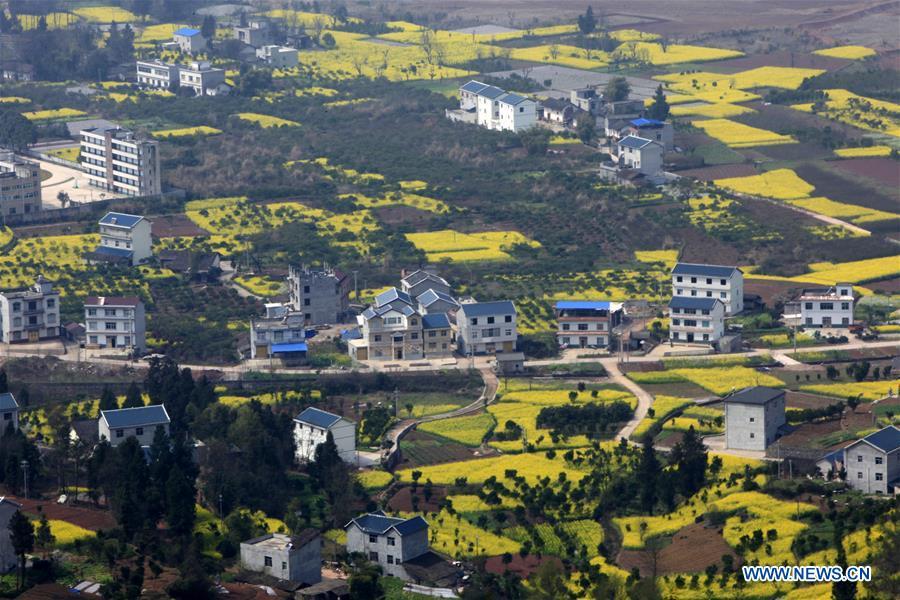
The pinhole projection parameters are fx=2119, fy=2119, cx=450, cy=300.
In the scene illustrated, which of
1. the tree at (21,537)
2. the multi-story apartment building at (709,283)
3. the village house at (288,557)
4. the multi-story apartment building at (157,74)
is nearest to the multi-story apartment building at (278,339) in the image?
the multi-story apartment building at (709,283)

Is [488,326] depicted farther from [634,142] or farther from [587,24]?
[587,24]

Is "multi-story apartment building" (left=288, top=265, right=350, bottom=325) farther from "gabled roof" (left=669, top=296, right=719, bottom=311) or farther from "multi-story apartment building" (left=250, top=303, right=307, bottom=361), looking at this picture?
"gabled roof" (left=669, top=296, right=719, bottom=311)

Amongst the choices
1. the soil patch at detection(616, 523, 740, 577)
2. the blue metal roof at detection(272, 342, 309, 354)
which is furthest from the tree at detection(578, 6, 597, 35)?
the soil patch at detection(616, 523, 740, 577)

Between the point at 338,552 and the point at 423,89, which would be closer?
the point at 338,552

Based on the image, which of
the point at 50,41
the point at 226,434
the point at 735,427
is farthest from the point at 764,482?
the point at 50,41

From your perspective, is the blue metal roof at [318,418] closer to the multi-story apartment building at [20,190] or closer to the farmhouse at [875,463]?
the farmhouse at [875,463]

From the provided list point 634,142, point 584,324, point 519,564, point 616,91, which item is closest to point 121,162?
point 634,142

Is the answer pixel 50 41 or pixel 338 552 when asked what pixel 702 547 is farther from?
pixel 50 41
